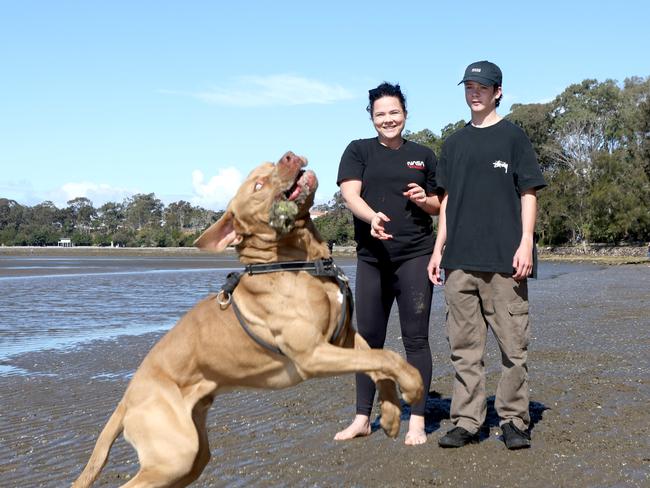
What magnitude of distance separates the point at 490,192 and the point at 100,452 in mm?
3344

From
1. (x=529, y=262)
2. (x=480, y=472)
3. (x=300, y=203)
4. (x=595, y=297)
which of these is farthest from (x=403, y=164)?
(x=595, y=297)

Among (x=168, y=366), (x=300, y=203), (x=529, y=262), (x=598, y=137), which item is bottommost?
(x=168, y=366)

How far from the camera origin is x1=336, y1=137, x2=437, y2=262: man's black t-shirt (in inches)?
230

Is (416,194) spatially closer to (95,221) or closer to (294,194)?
(294,194)

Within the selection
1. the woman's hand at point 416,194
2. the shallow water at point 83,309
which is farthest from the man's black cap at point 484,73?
the shallow water at point 83,309

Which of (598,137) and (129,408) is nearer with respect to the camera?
(129,408)

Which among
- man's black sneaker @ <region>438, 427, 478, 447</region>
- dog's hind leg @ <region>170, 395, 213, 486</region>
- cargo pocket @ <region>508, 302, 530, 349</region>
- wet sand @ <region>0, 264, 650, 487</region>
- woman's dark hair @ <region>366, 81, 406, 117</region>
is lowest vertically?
wet sand @ <region>0, 264, 650, 487</region>

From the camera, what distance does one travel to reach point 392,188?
19.2 feet

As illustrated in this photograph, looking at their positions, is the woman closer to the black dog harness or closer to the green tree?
the black dog harness

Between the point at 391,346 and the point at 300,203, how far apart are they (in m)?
6.34

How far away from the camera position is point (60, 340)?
11.6 meters

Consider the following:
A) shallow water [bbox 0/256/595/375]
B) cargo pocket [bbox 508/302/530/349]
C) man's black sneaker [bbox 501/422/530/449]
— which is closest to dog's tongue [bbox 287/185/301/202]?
cargo pocket [bbox 508/302/530/349]

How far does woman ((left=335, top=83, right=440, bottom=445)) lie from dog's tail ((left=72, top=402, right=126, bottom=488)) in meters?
2.05

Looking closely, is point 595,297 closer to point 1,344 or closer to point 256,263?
point 1,344
